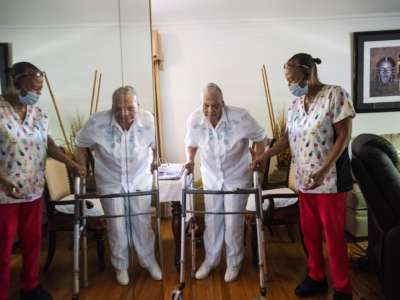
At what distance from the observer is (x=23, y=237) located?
34.6 inches

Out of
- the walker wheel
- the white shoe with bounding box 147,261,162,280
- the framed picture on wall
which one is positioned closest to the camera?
the white shoe with bounding box 147,261,162,280

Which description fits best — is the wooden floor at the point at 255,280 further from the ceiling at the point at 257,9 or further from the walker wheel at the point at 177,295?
the ceiling at the point at 257,9

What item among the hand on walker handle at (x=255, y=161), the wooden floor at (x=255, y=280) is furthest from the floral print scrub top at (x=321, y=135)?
the wooden floor at (x=255, y=280)

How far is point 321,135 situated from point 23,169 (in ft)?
4.44

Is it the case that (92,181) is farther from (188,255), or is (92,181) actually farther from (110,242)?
(188,255)

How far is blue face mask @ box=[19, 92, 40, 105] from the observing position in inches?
32.6

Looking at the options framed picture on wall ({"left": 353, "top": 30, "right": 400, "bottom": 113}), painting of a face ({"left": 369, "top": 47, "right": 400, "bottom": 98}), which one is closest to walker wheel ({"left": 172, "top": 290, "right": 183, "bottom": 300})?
framed picture on wall ({"left": 353, "top": 30, "right": 400, "bottom": 113})

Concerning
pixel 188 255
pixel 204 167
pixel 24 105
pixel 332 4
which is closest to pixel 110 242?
pixel 24 105

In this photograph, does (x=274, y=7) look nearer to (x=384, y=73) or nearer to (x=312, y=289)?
(x=384, y=73)

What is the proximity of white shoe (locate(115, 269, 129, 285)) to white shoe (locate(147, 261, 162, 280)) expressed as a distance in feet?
0.35

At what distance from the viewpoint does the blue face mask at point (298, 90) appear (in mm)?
1741

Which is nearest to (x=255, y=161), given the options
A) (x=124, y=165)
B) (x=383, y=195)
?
(x=383, y=195)

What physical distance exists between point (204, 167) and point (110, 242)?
34.7 inches

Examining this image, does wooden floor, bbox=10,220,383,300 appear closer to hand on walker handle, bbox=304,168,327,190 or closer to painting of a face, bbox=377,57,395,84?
hand on walker handle, bbox=304,168,327,190
